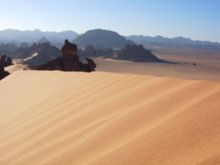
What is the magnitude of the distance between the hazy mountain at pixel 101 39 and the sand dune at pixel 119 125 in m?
167

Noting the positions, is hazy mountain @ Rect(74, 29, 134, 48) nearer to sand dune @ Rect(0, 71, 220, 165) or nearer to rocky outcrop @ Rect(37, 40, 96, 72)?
rocky outcrop @ Rect(37, 40, 96, 72)

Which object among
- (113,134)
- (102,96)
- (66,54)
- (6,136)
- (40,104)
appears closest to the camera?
(113,134)

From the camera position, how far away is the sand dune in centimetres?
250

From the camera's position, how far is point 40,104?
524 cm

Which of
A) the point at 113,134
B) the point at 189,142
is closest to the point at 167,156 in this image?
the point at 189,142

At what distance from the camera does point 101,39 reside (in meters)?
181

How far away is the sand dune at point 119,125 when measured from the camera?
8.20 feet

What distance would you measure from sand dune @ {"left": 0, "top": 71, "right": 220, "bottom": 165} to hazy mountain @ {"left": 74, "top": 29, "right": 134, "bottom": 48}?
166573 mm

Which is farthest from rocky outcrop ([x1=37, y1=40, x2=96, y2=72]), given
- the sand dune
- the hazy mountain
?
the hazy mountain

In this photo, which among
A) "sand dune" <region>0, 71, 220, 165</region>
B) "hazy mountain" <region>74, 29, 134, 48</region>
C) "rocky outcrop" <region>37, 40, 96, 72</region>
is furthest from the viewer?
"hazy mountain" <region>74, 29, 134, 48</region>

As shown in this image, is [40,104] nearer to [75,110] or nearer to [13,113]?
[13,113]

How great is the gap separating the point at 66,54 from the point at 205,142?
16.8m

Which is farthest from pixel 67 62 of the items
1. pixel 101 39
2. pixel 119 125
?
pixel 101 39

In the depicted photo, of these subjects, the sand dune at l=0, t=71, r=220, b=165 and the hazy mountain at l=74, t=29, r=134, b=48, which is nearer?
the sand dune at l=0, t=71, r=220, b=165
